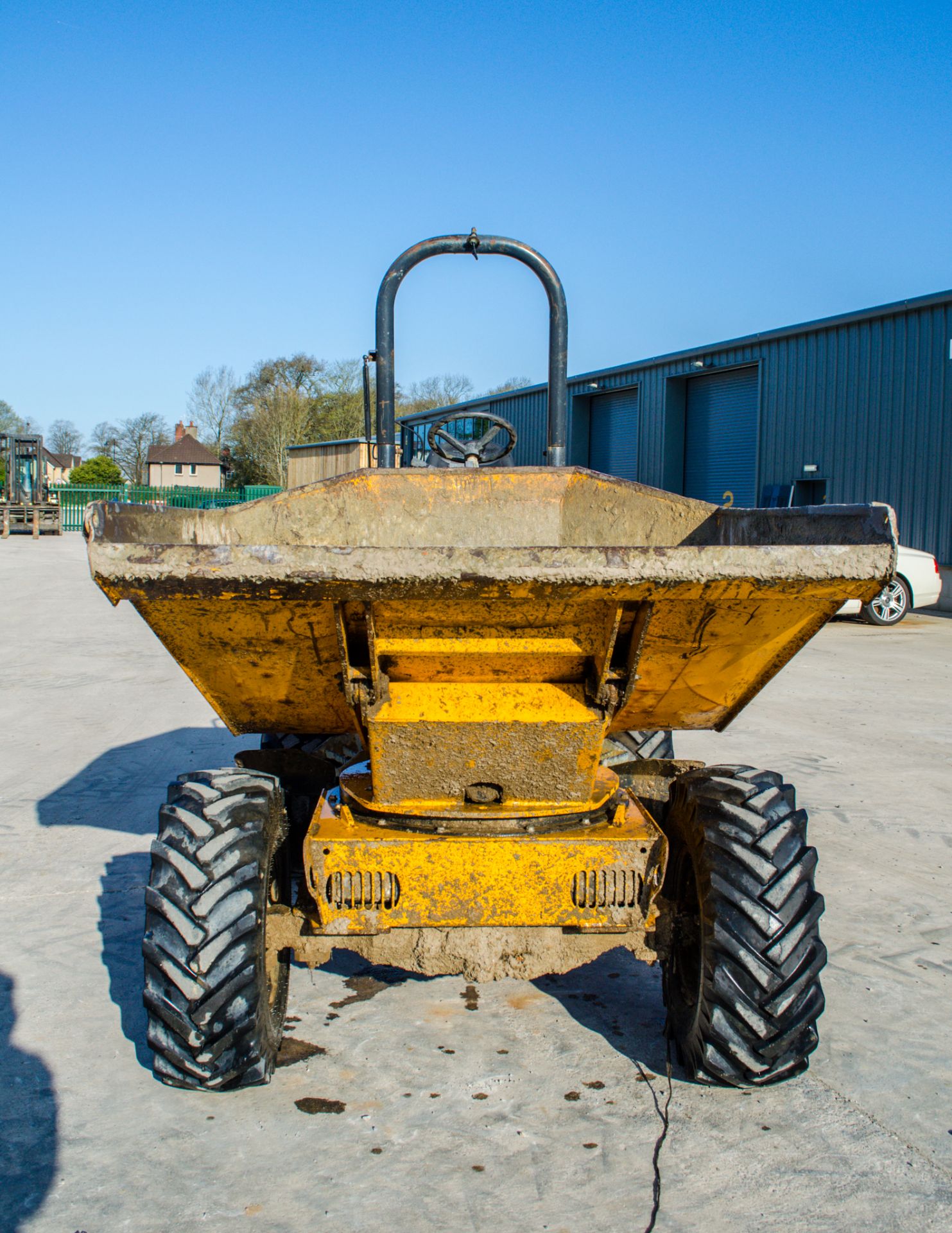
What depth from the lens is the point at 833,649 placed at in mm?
11438

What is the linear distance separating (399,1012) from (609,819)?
1.03 m

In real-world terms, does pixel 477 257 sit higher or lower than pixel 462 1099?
higher

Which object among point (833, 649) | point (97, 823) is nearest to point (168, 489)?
point (833, 649)

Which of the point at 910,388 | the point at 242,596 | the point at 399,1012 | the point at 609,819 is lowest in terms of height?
the point at 399,1012

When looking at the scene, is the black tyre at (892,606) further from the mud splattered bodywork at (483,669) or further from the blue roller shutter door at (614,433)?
the mud splattered bodywork at (483,669)

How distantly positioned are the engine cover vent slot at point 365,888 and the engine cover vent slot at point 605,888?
18.9 inches

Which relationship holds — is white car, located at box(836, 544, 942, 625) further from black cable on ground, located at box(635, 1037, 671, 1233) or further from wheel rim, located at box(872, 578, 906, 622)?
black cable on ground, located at box(635, 1037, 671, 1233)

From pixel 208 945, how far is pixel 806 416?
59.0 ft

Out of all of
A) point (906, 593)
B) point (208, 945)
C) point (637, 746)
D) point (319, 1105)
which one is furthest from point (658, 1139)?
point (906, 593)

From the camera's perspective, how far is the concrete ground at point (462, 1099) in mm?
2322

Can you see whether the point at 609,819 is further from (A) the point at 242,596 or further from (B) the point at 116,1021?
(B) the point at 116,1021

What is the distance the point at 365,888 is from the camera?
266 centimetres

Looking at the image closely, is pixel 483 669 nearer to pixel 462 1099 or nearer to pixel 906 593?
pixel 462 1099

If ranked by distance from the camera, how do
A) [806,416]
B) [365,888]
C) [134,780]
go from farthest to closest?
[806,416] < [134,780] < [365,888]
